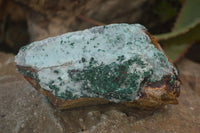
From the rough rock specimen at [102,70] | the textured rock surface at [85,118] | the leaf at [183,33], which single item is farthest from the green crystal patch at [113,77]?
the leaf at [183,33]

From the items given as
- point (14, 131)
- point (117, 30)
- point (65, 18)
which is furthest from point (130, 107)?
point (65, 18)

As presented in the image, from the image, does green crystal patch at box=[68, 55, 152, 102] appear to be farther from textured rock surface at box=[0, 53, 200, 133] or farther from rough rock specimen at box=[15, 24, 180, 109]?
textured rock surface at box=[0, 53, 200, 133]

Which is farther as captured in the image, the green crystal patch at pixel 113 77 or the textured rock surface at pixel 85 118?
the textured rock surface at pixel 85 118

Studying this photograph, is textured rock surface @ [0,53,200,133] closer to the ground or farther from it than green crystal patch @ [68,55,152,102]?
closer to the ground

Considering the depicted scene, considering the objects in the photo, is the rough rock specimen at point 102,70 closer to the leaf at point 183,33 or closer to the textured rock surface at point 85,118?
the textured rock surface at point 85,118

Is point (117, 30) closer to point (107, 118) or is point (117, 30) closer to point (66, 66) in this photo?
point (66, 66)

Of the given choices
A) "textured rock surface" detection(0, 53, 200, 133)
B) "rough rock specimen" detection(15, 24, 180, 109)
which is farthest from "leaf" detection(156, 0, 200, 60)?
"rough rock specimen" detection(15, 24, 180, 109)

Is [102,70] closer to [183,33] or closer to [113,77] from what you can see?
[113,77]
